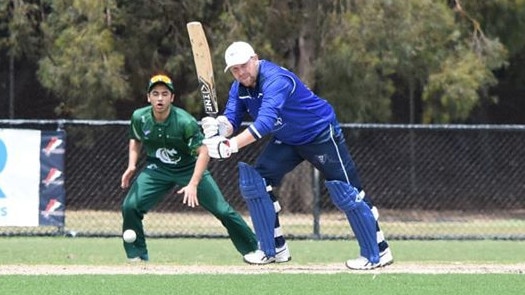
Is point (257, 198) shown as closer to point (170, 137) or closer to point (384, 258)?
point (384, 258)

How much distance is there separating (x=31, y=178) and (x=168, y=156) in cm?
449

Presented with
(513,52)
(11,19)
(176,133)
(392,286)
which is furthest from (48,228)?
(513,52)

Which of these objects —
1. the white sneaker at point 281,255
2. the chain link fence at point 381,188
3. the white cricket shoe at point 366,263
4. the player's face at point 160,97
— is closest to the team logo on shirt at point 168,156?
the player's face at point 160,97

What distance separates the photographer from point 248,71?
8734mm

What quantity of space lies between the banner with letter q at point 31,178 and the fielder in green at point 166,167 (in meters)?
4.12

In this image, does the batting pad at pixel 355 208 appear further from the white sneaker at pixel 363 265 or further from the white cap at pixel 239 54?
the white cap at pixel 239 54

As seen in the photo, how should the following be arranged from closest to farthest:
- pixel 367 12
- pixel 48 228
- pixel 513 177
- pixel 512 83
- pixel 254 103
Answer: pixel 254 103
pixel 48 228
pixel 367 12
pixel 513 177
pixel 512 83

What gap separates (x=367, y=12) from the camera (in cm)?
1902

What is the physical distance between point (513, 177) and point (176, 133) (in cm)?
1236

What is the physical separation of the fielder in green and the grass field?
33 cm

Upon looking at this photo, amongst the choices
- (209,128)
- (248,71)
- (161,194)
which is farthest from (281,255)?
(248,71)

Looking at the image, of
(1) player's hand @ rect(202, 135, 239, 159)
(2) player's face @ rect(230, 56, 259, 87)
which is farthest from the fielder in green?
(1) player's hand @ rect(202, 135, 239, 159)

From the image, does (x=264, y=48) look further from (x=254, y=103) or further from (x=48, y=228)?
(x=254, y=103)

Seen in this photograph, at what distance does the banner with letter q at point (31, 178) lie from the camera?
14.2 metres
